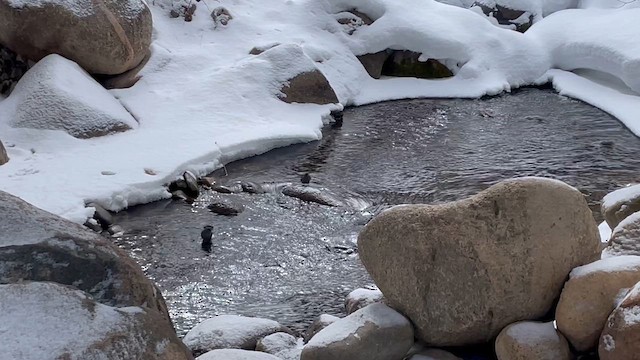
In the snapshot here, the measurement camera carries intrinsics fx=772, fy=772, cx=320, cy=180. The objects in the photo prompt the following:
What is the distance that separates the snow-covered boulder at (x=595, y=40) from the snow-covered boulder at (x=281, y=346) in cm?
992

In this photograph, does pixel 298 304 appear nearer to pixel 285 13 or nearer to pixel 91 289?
pixel 91 289

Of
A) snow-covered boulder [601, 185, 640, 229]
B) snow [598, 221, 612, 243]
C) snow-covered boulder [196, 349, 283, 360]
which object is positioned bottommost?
snow-covered boulder [196, 349, 283, 360]

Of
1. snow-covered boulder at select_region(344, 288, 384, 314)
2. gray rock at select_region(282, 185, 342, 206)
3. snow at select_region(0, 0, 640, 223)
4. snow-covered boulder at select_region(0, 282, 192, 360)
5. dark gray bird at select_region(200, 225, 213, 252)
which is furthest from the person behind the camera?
snow at select_region(0, 0, 640, 223)

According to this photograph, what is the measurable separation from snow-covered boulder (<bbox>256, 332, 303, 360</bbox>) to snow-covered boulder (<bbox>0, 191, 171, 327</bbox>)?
4.89 ft

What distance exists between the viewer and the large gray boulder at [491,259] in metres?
4.57

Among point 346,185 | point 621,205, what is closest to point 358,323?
point 621,205

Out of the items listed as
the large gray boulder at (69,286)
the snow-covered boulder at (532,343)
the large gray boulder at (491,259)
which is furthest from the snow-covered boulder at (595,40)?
the large gray boulder at (69,286)

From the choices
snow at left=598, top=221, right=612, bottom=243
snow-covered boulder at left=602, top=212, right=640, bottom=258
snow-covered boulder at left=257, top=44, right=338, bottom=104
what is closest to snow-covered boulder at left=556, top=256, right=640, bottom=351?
snow-covered boulder at left=602, top=212, right=640, bottom=258

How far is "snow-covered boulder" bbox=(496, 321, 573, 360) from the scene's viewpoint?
4254 mm

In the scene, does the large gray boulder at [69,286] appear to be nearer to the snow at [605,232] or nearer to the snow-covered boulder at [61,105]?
the snow at [605,232]

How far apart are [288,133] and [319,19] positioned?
190 inches

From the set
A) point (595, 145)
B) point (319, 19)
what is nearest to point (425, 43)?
point (319, 19)

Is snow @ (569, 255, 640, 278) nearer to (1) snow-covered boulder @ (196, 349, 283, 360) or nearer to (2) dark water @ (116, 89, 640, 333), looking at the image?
(1) snow-covered boulder @ (196, 349, 283, 360)

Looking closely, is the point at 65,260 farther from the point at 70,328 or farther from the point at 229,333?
the point at 229,333
